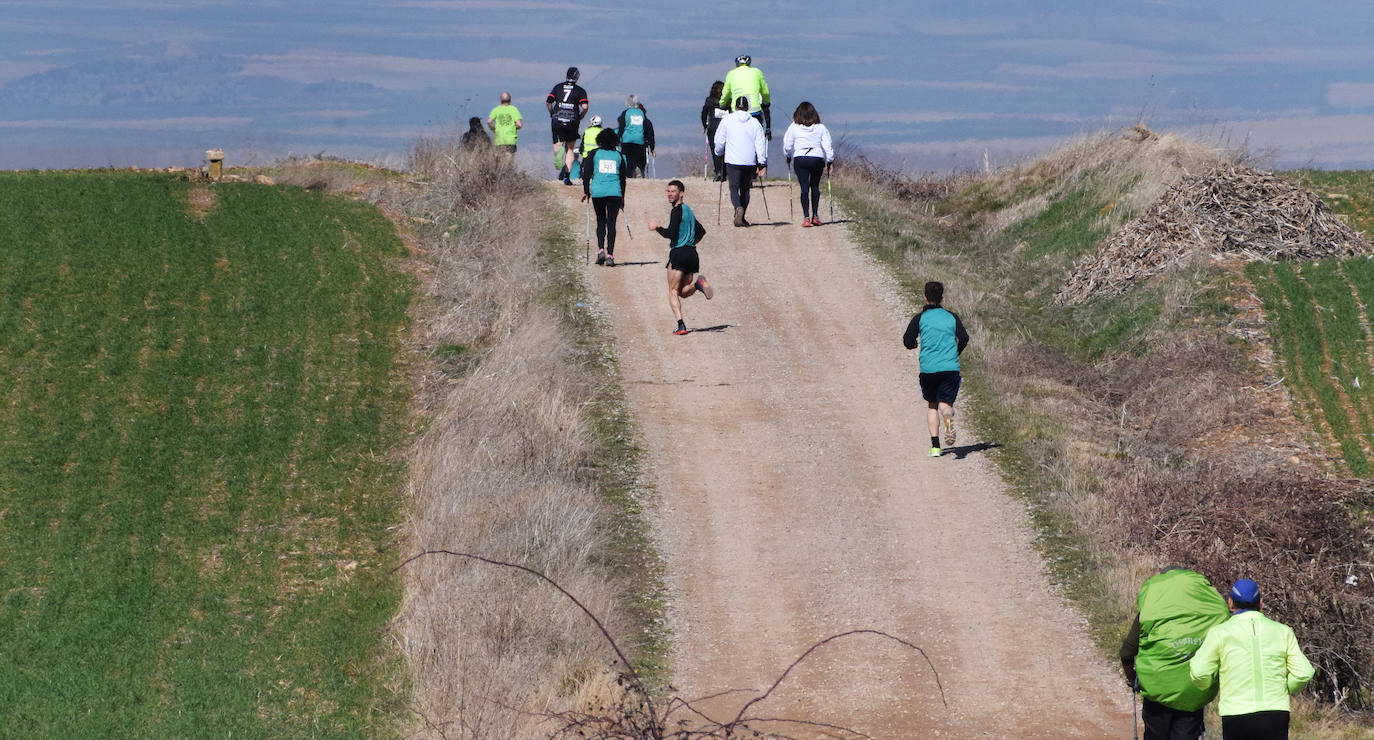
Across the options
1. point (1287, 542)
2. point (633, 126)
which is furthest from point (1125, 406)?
point (633, 126)

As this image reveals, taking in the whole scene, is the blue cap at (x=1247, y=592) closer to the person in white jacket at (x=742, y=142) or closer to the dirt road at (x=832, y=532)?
the dirt road at (x=832, y=532)

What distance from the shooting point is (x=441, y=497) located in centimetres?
1462

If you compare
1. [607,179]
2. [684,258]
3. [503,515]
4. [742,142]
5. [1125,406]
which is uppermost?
[742,142]

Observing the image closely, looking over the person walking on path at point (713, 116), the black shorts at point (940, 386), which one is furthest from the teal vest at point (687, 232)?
the person walking on path at point (713, 116)

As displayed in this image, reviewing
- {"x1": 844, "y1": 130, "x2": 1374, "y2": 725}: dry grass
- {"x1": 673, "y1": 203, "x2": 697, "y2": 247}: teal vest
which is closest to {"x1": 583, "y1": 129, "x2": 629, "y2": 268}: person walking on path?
{"x1": 673, "y1": 203, "x2": 697, "y2": 247}: teal vest

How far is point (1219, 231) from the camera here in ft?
77.8

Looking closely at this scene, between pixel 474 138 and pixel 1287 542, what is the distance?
19836mm

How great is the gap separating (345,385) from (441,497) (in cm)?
529

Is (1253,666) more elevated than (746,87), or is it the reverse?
(746,87)

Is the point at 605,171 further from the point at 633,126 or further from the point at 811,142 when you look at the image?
the point at 633,126

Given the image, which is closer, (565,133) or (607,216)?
(607,216)

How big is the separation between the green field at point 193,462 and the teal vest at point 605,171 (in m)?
3.88

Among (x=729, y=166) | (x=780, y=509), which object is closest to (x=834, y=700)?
(x=780, y=509)

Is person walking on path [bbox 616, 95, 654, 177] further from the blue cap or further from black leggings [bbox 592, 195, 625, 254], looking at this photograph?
the blue cap
